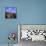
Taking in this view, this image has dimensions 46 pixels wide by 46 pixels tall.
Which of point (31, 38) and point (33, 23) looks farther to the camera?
point (33, 23)

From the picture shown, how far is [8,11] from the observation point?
465 cm

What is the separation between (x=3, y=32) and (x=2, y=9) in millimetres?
862

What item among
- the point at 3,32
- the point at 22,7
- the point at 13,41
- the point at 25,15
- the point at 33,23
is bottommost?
the point at 13,41

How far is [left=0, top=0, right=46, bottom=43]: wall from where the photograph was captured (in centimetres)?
466

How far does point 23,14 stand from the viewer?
472cm

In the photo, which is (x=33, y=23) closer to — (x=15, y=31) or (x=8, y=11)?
(x=15, y=31)

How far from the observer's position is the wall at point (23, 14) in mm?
4660

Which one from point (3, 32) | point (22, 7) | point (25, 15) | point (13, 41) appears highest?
point (22, 7)

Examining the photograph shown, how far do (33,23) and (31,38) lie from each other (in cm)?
61

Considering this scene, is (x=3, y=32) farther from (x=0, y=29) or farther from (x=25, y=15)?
(x=25, y=15)

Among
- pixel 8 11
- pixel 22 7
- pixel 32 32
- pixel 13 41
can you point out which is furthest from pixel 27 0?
pixel 13 41

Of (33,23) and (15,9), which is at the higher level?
(15,9)

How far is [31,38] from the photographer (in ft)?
14.6

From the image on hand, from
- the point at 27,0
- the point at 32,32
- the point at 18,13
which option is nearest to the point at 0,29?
the point at 18,13
